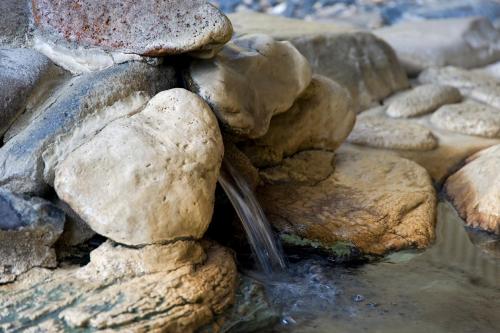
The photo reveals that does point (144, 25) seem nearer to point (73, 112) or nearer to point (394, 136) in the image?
point (73, 112)

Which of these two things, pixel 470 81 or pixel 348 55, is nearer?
pixel 348 55

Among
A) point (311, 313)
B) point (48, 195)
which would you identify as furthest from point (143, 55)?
point (311, 313)

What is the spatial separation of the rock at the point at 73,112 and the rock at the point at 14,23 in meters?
0.37

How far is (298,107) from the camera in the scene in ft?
13.0

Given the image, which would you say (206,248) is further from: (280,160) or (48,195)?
(280,160)

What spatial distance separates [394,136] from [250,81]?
1443 millimetres

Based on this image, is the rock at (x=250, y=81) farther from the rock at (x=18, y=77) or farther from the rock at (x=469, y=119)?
the rock at (x=469, y=119)

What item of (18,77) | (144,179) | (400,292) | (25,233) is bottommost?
(400,292)

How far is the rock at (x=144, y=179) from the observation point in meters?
2.65

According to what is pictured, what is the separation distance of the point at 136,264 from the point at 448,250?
1.71 meters

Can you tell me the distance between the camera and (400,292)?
315 centimetres

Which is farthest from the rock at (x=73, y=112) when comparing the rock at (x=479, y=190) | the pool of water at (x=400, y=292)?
the rock at (x=479, y=190)

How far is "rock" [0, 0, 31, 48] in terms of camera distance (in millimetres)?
3363

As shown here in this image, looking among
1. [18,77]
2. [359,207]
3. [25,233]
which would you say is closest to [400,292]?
[359,207]
